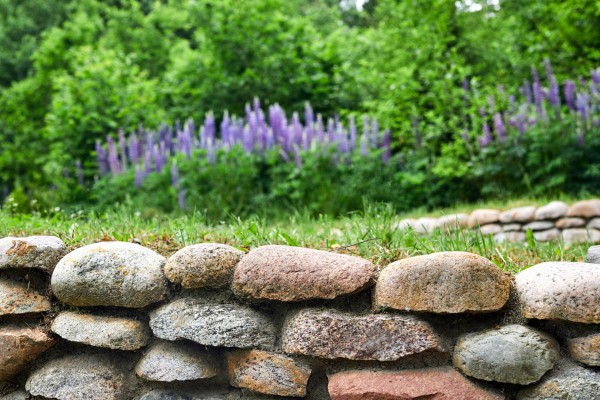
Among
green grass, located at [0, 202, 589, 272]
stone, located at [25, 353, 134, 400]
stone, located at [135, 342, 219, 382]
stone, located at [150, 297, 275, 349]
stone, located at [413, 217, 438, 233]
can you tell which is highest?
green grass, located at [0, 202, 589, 272]

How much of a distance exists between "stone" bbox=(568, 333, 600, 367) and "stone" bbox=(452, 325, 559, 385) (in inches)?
2.2

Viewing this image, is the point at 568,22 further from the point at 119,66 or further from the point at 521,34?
the point at 119,66

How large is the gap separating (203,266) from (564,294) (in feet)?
3.68

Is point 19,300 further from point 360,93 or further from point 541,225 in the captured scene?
point 360,93

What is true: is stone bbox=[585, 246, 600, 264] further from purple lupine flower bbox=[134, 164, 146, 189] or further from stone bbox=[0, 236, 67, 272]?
Result: purple lupine flower bbox=[134, 164, 146, 189]

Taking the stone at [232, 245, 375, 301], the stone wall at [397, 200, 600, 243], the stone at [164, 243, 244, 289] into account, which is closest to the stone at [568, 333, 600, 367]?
the stone at [232, 245, 375, 301]

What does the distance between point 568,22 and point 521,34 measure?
62 centimetres

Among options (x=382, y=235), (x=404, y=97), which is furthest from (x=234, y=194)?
(x=382, y=235)

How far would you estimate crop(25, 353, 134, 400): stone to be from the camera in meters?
2.01

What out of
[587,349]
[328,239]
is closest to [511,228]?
[328,239]

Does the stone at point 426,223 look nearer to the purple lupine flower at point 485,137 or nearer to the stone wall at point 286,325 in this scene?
the purple lupine flower at point 485,137

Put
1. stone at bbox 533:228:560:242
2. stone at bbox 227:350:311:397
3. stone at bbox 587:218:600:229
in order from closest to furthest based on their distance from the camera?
stone at bbox 227:350:311:397
stone at bbox 587:218:600:229
stone at bbox 533:228:560:242

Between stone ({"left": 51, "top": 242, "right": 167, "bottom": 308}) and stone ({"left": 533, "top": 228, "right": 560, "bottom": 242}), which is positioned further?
stone ({"left": 533, "top": 228, "right": 560, "bottom": 242})

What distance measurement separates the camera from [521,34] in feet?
23.6
